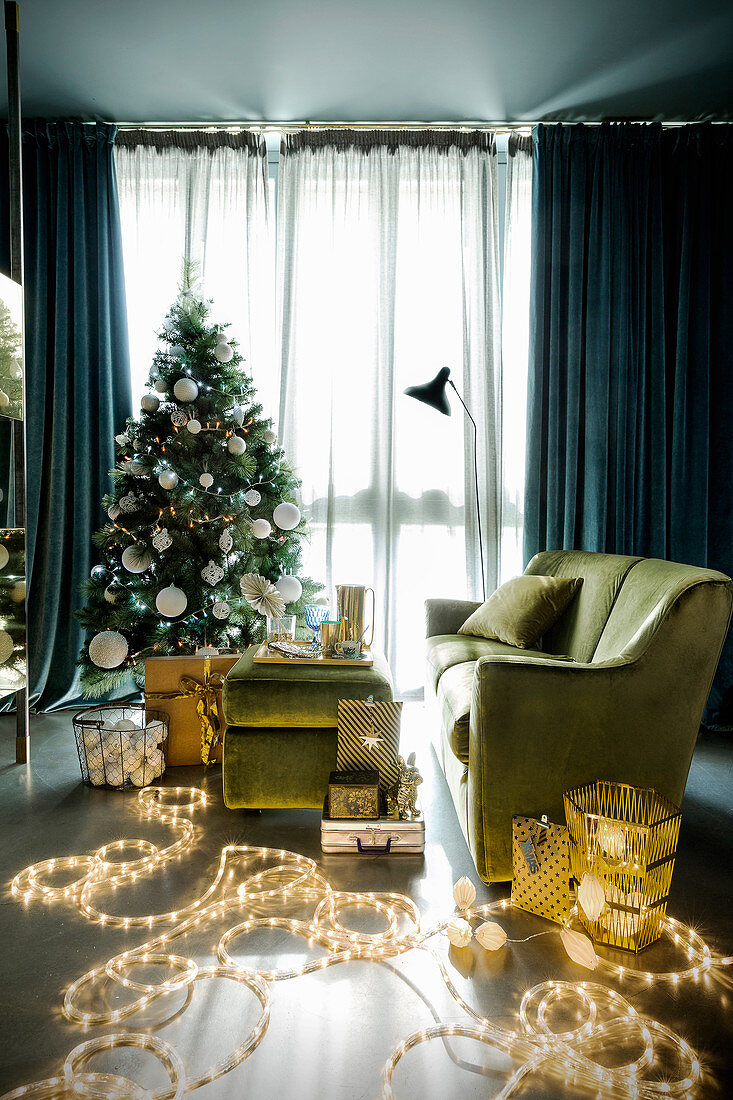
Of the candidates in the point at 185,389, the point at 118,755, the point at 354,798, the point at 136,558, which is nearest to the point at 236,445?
the point at 185,389

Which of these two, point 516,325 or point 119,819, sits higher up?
point 516,325

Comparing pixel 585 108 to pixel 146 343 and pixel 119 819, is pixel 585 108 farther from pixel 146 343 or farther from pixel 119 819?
pixel 119 819

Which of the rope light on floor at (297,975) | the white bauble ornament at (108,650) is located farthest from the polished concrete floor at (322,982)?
the white bauble ornament at (108,650)

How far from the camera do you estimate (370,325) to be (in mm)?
3662

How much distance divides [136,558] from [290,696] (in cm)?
132

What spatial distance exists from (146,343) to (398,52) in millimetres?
1815

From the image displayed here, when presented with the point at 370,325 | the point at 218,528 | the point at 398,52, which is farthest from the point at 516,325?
the point at 218,528

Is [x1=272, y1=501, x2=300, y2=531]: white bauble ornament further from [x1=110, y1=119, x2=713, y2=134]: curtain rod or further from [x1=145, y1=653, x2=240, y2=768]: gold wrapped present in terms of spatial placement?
[x1=110, y1=119, x2=713, y2=134]: curtain rod

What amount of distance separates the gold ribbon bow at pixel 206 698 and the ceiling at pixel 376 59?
2.60 metres

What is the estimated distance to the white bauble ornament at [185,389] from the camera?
3109 mm

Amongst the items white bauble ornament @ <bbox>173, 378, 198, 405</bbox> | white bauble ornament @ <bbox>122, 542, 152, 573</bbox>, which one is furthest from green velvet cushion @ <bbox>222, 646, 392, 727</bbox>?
white bauble ornament @ <bbox>173, 378, 198, 405</bbox>

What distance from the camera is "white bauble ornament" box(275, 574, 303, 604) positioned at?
3.06 m

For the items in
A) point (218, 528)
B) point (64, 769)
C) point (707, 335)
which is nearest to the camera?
point (64, 769)

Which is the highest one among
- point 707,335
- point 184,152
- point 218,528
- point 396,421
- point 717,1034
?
point 184,152
